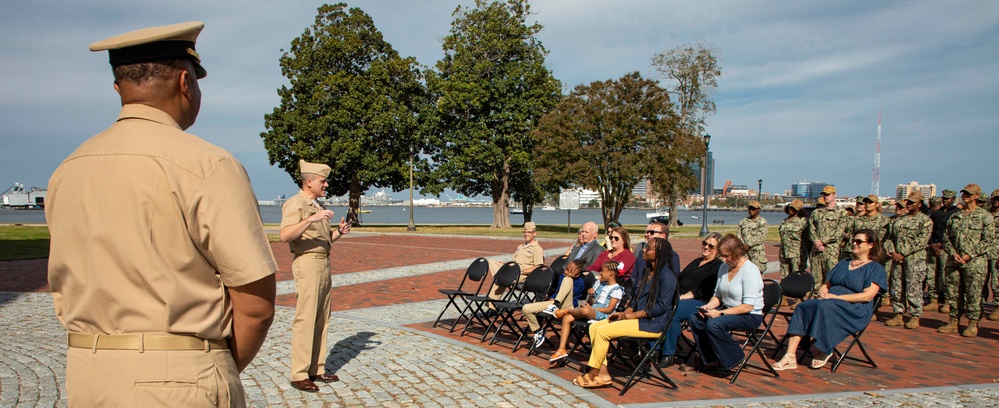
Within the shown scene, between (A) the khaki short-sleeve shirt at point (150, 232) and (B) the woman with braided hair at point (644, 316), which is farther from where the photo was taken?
(B) the woman with braided hair at point (644, 316)

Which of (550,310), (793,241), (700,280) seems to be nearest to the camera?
(550,310)

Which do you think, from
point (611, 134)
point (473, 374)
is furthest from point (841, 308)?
point (611, 134)

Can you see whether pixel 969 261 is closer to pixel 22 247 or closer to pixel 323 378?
pixel 323 378

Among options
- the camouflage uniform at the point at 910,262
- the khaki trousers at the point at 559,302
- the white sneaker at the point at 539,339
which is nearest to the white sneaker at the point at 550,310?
the khaki trousers at the point at 559,302

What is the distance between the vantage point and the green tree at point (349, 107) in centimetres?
4094

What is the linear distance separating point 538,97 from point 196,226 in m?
40.3

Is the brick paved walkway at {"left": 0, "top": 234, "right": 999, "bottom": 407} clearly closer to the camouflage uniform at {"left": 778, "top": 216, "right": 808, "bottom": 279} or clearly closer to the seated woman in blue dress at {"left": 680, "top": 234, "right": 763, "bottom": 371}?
the seated woman in blue dress at {"left": 680, "top": 234, "right": 763, "bottom": 371}

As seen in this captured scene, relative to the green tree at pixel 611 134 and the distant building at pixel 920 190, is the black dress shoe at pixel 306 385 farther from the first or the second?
the green tree at pixel 611 134

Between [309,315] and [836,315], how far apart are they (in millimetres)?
5439

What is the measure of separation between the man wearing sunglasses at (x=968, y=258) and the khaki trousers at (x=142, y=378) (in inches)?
390

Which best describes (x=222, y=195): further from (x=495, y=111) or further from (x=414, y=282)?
(x=495, y=111)

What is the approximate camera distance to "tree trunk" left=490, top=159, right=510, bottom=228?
1706 inches

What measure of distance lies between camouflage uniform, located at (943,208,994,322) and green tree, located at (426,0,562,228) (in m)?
31.7

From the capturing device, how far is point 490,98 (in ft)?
134
